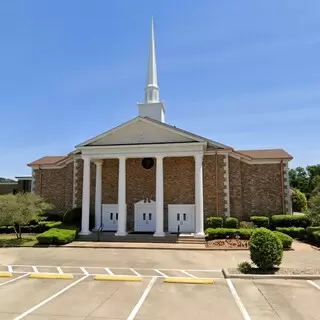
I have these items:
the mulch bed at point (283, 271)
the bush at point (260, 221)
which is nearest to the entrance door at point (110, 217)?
the bush at point (260, 221)

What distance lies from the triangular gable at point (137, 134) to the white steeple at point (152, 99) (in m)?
4.60

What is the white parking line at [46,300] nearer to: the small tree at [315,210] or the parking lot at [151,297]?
the parking lot at [151,297]

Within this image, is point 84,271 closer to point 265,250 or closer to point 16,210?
point 265,250

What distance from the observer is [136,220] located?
2728 cm

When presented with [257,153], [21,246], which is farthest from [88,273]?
[257,153]

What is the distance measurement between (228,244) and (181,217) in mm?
6383

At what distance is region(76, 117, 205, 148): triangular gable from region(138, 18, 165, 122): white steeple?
15.1ft

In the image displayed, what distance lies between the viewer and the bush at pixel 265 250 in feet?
40.4

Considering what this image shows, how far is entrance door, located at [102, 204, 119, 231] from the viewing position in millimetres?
27797

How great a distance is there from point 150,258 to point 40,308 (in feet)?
29.8

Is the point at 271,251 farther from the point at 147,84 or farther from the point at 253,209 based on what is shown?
the point at 147,84

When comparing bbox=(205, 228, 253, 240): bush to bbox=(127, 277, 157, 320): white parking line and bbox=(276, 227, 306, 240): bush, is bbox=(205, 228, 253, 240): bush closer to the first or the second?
bbox=(276, 227, 306, 240): bush

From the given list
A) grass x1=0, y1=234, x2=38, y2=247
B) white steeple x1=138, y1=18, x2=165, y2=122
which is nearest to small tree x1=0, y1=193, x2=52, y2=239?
grass x1=0, y1=234, x2=38, y2=247

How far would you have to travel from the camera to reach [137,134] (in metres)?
25.9
